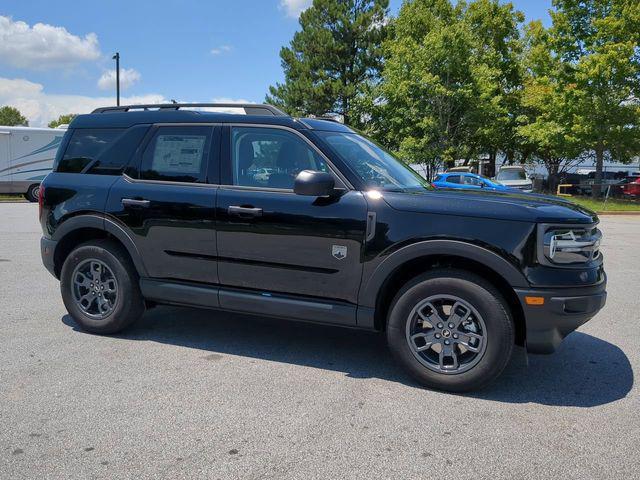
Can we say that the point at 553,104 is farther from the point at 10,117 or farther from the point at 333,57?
the point at 10,117

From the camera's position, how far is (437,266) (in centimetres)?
394

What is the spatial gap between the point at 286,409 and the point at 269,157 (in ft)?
6.35

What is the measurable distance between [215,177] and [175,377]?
1570 mm

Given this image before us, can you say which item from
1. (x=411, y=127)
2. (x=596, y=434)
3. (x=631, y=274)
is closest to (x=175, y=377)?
(x=596, y=434)

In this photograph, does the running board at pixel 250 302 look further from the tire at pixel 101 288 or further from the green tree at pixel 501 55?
the green tree at pixel 501 55

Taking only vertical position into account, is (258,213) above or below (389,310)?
above

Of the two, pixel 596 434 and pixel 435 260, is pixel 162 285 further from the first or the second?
pixel 596 434

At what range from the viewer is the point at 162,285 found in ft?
15.3

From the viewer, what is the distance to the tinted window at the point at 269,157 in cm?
429

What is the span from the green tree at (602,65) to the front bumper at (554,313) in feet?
81.5

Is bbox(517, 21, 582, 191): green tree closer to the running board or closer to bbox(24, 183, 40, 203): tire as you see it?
bbox(24, 183, 40, 203): tire

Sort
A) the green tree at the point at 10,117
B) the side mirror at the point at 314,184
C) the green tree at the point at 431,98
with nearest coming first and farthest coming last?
the side mirror at the point at 314,184 < the green tree at the point at 431,98 < the green tree at the point at 10,117

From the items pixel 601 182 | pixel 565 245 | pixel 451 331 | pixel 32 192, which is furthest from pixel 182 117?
pixel 601 182

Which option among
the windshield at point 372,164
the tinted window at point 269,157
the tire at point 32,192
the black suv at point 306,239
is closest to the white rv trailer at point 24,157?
the tire at point 32,192
